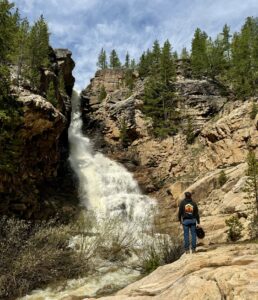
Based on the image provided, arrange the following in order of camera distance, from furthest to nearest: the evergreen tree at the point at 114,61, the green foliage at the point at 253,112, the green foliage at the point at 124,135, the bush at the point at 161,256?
1. the evergreen tree at the point at 114,61
2. the green foliage at the point at 124,135
3. the green foliage at the point at 253,112
4. the bush at the point at 161,256

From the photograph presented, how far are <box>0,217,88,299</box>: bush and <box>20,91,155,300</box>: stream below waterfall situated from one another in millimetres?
505

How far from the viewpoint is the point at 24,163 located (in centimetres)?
3192

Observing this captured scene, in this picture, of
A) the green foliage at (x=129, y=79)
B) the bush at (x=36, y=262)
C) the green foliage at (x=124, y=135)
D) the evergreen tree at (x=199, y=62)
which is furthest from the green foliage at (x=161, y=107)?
the bush at (x=36, y=262)

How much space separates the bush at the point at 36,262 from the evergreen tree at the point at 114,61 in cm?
7574

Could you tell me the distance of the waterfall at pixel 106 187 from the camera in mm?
33719

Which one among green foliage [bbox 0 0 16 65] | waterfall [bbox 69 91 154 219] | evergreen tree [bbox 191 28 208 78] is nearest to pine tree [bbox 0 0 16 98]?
green foliage [bbox 0 0 16 65]

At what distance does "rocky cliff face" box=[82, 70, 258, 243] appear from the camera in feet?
86.6

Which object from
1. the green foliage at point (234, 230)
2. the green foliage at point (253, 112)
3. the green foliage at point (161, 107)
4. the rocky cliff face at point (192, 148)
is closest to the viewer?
the green foliage at point (234, 230)

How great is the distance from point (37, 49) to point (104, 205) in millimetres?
23214

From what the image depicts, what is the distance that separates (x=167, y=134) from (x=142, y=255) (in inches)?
1111

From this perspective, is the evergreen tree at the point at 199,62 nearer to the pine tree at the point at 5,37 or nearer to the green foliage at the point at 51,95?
the green foliage at the point at 51,95

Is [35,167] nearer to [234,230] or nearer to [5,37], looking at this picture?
[5,37]

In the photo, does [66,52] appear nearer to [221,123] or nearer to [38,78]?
[38,78]

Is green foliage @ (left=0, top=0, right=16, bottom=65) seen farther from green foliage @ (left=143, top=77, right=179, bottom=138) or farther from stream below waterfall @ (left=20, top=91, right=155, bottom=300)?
green foliage @ (left=143, top=77, right=179, bottom=138)
